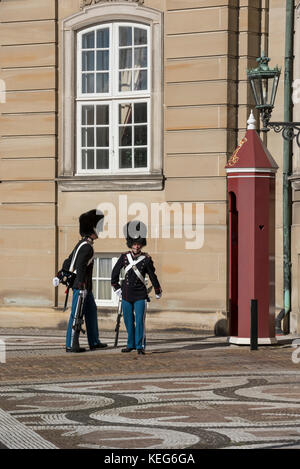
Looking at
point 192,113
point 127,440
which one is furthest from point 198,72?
point 127,440

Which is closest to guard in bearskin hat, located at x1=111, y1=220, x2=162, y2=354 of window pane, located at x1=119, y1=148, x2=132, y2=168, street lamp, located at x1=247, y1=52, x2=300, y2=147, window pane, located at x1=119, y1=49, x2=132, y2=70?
street lamp, located at x1=247, y1=52, x2=300, y2=147

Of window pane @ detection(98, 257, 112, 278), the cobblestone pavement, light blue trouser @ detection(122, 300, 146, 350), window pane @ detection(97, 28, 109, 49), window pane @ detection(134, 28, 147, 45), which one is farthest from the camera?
window pane @ detection(98, 257, 112, 278)

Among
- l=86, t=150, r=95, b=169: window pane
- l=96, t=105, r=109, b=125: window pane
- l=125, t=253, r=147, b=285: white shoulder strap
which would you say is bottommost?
l=125, t=253, r=147, b=285: white shoulder strap

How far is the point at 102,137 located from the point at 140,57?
1410mm

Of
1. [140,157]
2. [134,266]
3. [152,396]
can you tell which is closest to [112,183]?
[140,157]

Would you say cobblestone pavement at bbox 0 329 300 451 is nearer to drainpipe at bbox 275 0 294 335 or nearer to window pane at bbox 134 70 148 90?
drainpipe at bbox 275 0 294 335

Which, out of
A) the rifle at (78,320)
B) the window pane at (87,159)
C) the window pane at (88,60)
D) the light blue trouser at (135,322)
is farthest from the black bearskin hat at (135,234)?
the window pane at (88,60)

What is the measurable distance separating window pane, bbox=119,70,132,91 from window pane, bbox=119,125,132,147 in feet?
2.00

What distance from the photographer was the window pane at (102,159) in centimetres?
1941

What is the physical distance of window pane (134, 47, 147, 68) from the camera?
62.6 feet

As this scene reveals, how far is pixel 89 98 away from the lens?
1944 centimetres

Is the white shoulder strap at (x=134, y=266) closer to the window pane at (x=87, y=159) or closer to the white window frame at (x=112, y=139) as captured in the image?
the white window frame at (x=112, y=139)

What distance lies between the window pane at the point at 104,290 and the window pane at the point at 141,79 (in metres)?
3.13

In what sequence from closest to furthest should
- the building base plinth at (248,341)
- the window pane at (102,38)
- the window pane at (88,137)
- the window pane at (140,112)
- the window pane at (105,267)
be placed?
1. the building base plinth at (248,341)
2. the window pane at (140,112)
3. the window pane at (102,38)
4. the window pane at (105,267)
5. the window pane at (88,137)
